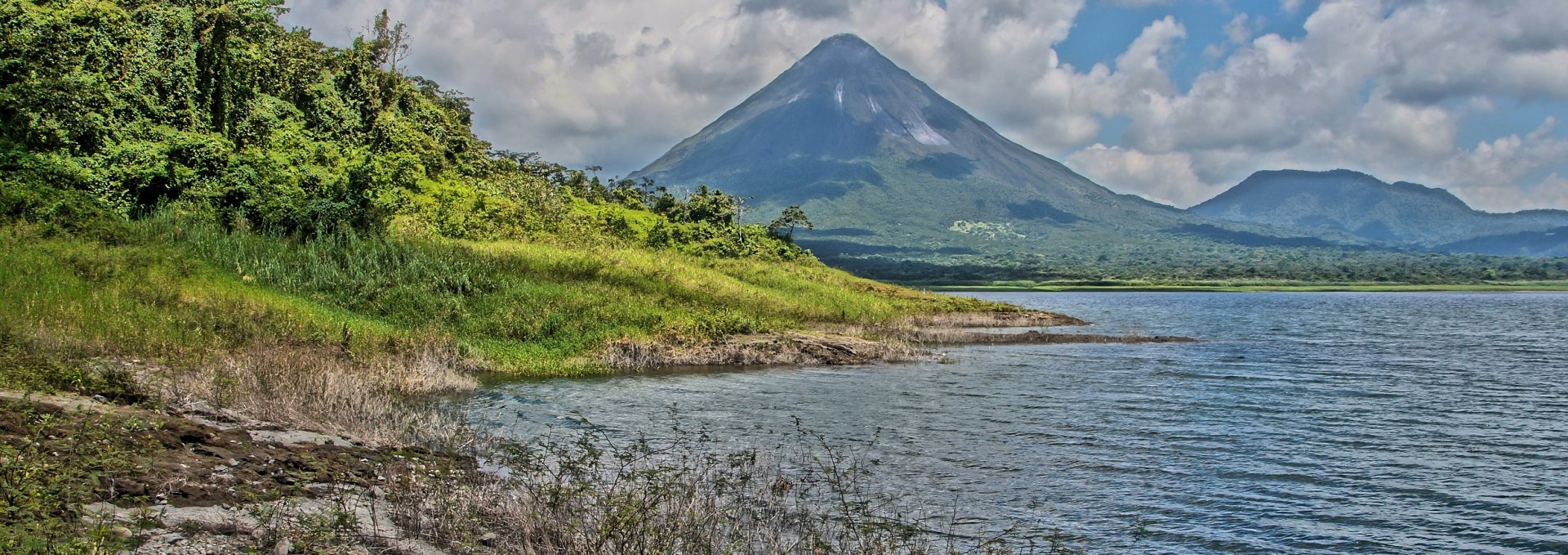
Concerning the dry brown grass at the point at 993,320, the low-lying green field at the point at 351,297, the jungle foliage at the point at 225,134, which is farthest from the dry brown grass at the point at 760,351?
the dry brown grass at the point at 993,320

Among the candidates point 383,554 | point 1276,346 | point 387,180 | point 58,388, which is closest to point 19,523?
point 383,554

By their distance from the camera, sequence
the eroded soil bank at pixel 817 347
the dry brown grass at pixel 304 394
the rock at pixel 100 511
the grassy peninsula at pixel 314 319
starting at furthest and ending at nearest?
the eroded soil bank at pixel 817 347
the dry brown grass at pixel 304 394
the grassy peninsula at pixel 314 319
the rock at pixel 100 511

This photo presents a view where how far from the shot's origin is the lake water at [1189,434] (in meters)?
13.8

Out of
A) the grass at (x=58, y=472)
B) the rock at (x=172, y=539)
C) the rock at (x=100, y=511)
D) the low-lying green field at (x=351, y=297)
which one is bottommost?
the rock at (x=172, y=539)

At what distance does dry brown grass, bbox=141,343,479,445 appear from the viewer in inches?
566

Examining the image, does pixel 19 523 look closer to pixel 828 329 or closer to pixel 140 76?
pixel 140 76

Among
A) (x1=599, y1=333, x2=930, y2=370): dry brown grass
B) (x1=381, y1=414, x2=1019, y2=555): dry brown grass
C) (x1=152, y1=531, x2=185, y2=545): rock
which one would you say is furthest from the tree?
(x1=152, y1=531, x2=185, y2=545): rock

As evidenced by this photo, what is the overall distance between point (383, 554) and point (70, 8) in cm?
3544

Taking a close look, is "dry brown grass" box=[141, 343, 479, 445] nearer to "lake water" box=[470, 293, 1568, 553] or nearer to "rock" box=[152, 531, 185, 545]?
"lake water" box=[470, 293, 1568, 553]

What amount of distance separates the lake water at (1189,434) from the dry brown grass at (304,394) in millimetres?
2552

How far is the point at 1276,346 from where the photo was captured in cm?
5219

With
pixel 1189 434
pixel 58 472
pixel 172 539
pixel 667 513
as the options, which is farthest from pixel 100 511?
pixel 1189 434

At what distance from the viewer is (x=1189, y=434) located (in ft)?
71.2

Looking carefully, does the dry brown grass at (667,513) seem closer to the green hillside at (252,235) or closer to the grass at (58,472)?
the grass at (58,472)
